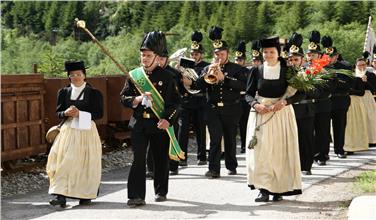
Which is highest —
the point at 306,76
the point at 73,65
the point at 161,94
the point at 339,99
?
the point at 73,65

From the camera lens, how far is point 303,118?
11.5m

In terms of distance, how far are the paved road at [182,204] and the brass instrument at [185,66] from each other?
1567 millimetres

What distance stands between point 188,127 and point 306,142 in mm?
2307

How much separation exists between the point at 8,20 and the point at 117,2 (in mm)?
4779

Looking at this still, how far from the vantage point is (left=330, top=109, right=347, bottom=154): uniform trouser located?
14.3m

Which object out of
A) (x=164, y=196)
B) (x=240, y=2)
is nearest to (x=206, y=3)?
(x=240, y=2)

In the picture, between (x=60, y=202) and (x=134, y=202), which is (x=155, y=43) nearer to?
(x=134, y=202)

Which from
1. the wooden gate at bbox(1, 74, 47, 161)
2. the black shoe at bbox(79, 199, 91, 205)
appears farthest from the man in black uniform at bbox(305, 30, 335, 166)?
the black shoe at bbox(79, 199, 91, 205)

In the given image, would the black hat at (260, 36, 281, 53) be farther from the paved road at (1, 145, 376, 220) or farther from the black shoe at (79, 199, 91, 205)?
the black shoe at (79, 199, 91, 205)

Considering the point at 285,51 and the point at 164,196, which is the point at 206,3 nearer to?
the point at 285,51

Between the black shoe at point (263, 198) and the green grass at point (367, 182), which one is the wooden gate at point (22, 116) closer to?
the black shoe at point (263, 198)

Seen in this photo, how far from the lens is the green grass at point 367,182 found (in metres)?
9.46

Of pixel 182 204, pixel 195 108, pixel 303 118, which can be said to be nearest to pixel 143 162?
pixel 182 204

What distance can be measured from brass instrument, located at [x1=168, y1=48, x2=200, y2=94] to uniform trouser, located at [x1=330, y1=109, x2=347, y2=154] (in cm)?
324
